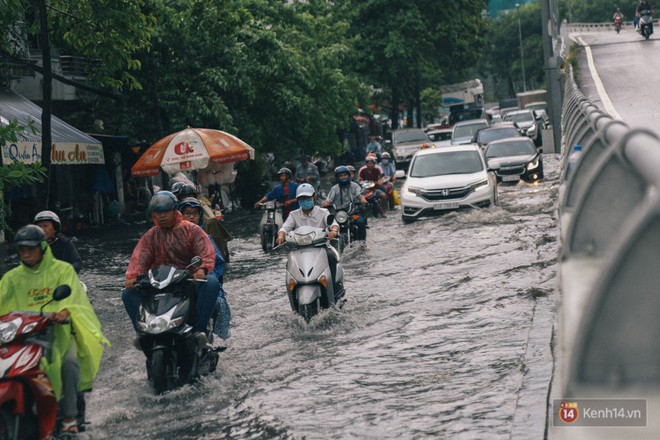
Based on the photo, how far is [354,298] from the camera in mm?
12938

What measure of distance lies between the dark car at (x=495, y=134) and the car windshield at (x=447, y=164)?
11642 millimetres

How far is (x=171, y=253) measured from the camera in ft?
28.5

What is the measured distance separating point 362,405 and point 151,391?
5.71 feet

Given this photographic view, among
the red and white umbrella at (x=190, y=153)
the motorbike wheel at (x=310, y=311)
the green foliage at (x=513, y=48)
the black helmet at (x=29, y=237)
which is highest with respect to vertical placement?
the green foliage at (x=513, y=48)

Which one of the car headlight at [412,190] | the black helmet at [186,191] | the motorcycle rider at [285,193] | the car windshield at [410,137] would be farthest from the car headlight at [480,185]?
the car windshield at [410,137]

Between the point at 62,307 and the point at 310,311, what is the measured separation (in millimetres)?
4065

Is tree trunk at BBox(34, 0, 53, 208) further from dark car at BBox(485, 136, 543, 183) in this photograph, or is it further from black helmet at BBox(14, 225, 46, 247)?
dark car at BBox(485, 136, 543, 183)

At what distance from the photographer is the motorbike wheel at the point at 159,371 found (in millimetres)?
7996

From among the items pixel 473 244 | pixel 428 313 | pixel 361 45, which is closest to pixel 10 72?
pixel 473 244

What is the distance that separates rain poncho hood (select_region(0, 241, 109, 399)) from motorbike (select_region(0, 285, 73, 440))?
0.51 ft

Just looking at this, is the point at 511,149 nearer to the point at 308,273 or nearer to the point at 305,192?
the point at 305,192

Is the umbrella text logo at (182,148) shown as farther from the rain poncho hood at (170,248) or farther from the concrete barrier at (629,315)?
the concrete barrier at (629,315)

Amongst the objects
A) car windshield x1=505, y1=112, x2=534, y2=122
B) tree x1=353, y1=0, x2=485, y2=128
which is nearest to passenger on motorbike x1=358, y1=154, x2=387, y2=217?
car windshield x1=505, y1=112, x2=534, y2=122

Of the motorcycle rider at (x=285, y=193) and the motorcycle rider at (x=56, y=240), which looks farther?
the motorcycle rider at (x=285, y=193)
